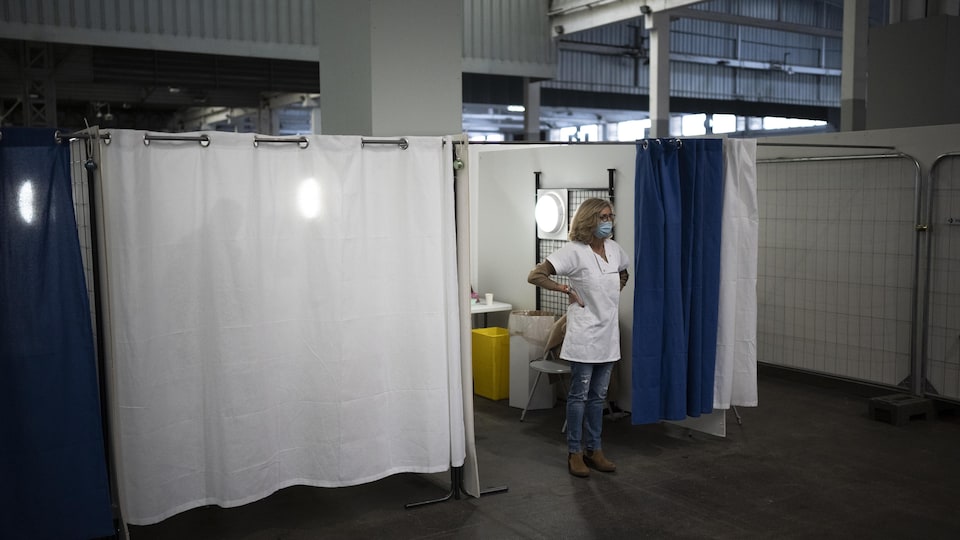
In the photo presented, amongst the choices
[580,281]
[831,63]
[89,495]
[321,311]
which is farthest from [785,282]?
[831,63]

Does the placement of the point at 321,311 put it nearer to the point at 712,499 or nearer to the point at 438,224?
the point at 438,224

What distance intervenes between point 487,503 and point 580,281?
1.21m

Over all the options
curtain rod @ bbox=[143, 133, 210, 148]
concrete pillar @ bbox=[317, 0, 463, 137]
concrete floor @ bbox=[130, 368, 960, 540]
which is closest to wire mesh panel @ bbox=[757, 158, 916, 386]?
concrete floor @ bbox=[130, 368, 960, 540]

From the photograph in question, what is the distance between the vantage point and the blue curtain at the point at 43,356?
2916mm

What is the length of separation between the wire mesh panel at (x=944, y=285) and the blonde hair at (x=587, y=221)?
269cm

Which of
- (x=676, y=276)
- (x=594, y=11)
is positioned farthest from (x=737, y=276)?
(x=594, y=11)

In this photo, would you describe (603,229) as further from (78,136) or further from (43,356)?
(43,356)

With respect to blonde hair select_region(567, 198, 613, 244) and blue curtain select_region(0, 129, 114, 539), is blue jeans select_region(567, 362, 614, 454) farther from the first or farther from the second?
blue curtain select_region(0, 129, 114, 539)

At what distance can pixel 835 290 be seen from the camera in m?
6.10

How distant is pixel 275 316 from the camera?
3477 mm

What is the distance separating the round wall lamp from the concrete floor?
4.43ft

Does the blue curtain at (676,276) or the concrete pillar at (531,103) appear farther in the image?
the concrete pillar at (531,103)

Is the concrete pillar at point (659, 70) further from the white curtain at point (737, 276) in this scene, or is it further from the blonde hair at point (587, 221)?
the blonde hair at point (587, 221)

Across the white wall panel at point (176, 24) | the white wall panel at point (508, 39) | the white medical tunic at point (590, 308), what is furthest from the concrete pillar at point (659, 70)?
the white medical tunic at point (590, 308)
